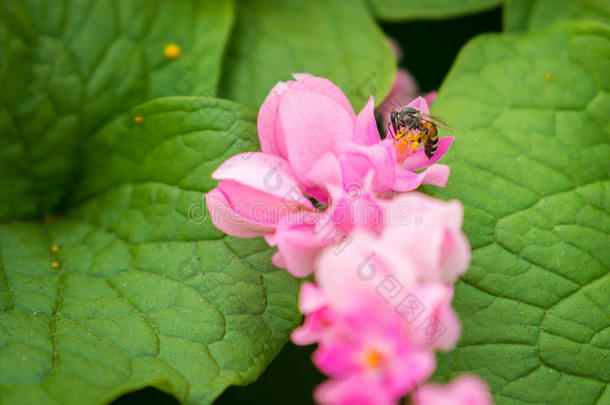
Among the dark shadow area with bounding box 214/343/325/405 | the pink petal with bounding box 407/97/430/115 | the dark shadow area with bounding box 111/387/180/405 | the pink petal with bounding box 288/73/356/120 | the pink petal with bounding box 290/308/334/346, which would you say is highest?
the pink petal with bounding box 288/73/356/120

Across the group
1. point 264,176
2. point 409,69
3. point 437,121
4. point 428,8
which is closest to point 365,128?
point 264,176

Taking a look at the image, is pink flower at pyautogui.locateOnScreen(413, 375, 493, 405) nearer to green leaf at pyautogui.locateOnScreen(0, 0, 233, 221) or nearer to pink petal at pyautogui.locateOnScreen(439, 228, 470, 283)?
pink petal at pyautogui.locateOnScreen(439, 228, 470, 283)

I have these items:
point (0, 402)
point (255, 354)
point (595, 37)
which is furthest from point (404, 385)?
point (595, 37)

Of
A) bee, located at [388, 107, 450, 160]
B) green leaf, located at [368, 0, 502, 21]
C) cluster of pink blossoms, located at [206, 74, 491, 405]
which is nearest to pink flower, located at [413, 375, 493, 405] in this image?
cluster of pink blossoms, located at [206, 74, 491, 405]

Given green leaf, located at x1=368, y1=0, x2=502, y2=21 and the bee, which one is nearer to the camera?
the bee

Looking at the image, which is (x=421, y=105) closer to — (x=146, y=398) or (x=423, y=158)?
(x=423, y=158)
